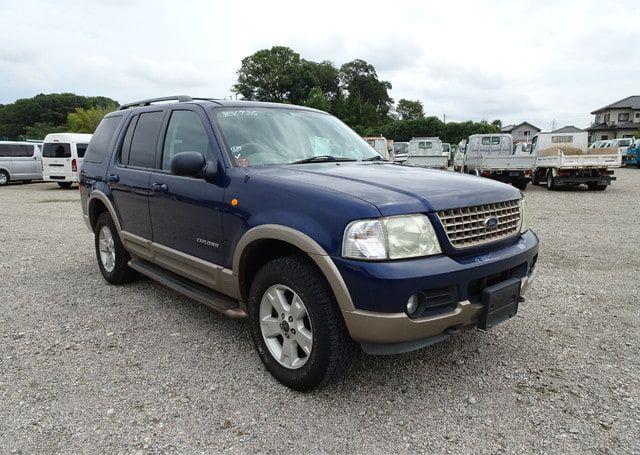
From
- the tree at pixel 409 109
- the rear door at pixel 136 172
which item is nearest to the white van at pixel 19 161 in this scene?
the rear door at pixel 136 172

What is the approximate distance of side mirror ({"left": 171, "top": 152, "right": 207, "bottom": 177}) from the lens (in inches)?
116

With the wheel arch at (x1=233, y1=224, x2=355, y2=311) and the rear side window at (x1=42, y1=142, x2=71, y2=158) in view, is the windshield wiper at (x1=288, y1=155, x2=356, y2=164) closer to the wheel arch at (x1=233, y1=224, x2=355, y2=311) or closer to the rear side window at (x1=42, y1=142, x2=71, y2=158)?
the wheel arch at (x1=233, y1=224, x2=355, y2=311)

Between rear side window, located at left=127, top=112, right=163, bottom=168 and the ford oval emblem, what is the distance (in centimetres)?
275

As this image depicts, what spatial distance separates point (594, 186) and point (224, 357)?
16.4 m

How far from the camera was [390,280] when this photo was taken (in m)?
2.23

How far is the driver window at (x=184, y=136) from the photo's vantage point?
3.41 metres

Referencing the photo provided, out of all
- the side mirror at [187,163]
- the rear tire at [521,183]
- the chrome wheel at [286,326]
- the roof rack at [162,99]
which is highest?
the roof rack at [162,99]

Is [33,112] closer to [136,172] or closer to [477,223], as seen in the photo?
[136,172]

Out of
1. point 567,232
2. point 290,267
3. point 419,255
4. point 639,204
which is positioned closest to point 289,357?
point 290,267

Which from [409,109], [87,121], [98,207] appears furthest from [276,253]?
[409,109]

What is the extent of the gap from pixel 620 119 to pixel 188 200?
251 feet

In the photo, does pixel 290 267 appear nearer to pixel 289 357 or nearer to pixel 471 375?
pixel 289 357

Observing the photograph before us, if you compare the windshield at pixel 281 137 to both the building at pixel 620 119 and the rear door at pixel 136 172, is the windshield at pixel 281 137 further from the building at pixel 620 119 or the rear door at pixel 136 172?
the building at pixel 620 119

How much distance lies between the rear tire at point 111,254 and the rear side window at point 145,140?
0.85 meters
